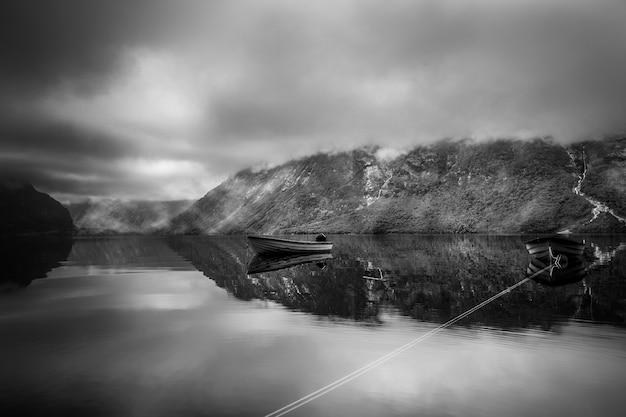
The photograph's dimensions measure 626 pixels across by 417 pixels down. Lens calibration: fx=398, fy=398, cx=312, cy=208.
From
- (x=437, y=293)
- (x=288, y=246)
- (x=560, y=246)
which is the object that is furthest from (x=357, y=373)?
(x=288, y=246)

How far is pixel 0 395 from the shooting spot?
45.7ft

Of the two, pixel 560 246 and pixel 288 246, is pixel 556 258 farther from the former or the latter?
pixel 288 246

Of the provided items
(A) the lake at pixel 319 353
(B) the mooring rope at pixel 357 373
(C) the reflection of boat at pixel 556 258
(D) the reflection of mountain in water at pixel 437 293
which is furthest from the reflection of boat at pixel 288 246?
(B) the mooring rope at pixel 357 373

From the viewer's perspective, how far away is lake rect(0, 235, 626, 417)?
1307 centimetres

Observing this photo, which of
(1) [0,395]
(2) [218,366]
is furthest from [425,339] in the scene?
(1) [0,395]

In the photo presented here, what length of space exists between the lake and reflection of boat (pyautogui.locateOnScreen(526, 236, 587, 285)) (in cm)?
1308

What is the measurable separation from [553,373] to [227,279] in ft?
133

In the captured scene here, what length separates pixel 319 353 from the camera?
1856cm

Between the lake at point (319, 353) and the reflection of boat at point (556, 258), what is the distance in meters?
13.1

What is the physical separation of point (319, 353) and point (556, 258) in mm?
54383

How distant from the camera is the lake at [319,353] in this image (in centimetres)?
1307

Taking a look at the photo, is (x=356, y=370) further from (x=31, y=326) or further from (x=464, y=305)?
(x=31, y=326)

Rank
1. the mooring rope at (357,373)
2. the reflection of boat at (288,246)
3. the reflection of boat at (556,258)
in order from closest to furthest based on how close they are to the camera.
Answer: the mooring rope at (357,373) < the reflection of boat at (556,258) < the reflection of boat at (288,246)

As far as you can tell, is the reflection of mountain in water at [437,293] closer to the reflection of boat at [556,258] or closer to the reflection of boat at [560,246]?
the reflection of boat at [556,258]
